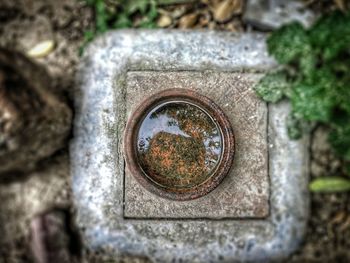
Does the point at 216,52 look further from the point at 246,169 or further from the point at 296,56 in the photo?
the point at 246,169

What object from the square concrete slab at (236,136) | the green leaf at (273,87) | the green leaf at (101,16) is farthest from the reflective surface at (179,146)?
the green leaf at (101,16)

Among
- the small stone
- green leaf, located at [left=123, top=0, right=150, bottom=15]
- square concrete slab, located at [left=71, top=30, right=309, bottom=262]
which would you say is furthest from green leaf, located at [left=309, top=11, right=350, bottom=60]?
green leaf, located at [left=123, top=0, right=150, bottom=15]

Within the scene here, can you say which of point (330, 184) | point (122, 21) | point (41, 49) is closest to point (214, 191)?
point (330, 184)

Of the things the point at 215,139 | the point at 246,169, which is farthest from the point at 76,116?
the point at 246,169

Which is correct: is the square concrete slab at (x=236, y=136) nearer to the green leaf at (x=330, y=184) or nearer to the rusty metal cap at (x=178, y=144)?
the rusty metal cap at (x=178, y=144)

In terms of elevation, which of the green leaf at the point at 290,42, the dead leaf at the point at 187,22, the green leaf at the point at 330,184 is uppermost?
the dead leaf at the point at 187,22
